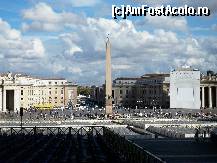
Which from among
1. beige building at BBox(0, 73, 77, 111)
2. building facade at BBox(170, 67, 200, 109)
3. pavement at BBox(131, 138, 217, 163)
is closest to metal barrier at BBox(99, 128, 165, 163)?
pavement at BBox(131, 138, 217, 163)

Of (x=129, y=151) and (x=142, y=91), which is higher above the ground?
(x=142, y=91)

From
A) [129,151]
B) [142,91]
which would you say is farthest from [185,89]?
[129,151]

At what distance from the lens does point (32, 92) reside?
484ft

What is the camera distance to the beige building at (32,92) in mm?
124500

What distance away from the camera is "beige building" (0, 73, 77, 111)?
12450 cm

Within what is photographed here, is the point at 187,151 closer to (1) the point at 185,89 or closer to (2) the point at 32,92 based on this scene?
(1) the point at 185,89

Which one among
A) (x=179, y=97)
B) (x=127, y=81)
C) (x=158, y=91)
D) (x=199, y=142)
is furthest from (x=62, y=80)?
(x=199, y=142)

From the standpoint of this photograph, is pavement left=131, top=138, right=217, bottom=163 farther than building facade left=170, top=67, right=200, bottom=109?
No

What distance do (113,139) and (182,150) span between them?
411 centimetres

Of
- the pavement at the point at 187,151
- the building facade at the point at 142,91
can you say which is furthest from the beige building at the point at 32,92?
the pavement at the point at 187,151

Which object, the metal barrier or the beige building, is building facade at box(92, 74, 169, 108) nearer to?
the beige building

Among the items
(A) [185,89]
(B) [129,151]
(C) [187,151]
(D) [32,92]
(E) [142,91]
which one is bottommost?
(C) [187,151]

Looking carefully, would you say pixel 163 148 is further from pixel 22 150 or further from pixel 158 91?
pixel 158 91

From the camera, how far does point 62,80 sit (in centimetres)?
17062
